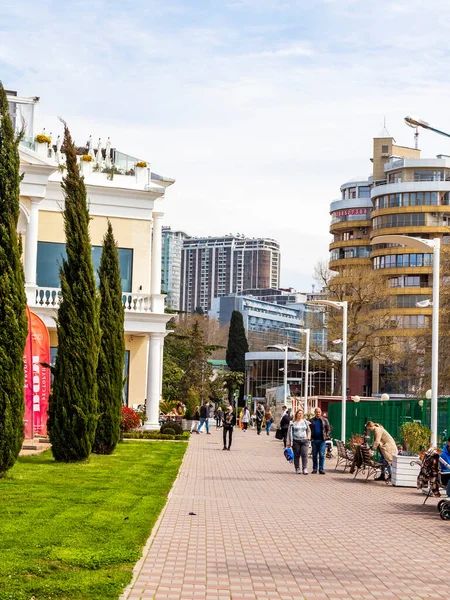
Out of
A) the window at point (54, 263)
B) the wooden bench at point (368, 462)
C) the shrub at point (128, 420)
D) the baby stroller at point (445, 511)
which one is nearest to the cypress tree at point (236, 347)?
the window at point (54, 263)

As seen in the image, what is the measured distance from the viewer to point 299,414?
2619 cm

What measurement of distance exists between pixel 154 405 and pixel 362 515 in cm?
2606

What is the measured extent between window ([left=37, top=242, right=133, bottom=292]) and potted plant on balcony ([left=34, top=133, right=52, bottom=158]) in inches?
164

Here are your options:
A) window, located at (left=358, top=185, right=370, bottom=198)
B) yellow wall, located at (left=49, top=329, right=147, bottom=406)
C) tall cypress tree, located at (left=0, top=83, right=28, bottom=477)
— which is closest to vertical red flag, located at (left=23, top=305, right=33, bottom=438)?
tall cypress tree, located at (left=0, top=83, right=28, bottom=477)

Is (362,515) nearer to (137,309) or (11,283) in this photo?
(11,283)

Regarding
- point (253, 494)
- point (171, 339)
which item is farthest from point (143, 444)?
point (171, 339)

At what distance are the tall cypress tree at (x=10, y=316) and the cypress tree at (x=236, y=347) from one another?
107 m

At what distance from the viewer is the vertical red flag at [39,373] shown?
28484 millimetres

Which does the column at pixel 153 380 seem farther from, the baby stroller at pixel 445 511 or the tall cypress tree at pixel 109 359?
the baby stroller at pixel 445 511

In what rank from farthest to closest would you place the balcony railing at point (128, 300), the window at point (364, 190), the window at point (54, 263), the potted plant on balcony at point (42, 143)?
the window at point (364, 190) < the window at point (54, 263) < the potted plant on balcony at point (42, 143) < the balcony railing at point (128, 300)

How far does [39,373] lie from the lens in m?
28.6

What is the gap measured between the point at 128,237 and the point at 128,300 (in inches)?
162

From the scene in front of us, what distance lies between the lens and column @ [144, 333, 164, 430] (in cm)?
4125

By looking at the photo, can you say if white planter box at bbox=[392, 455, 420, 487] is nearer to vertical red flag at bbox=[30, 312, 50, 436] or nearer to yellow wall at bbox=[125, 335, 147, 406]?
vertical red flag at bbox=[30, 312, 50, 436]
